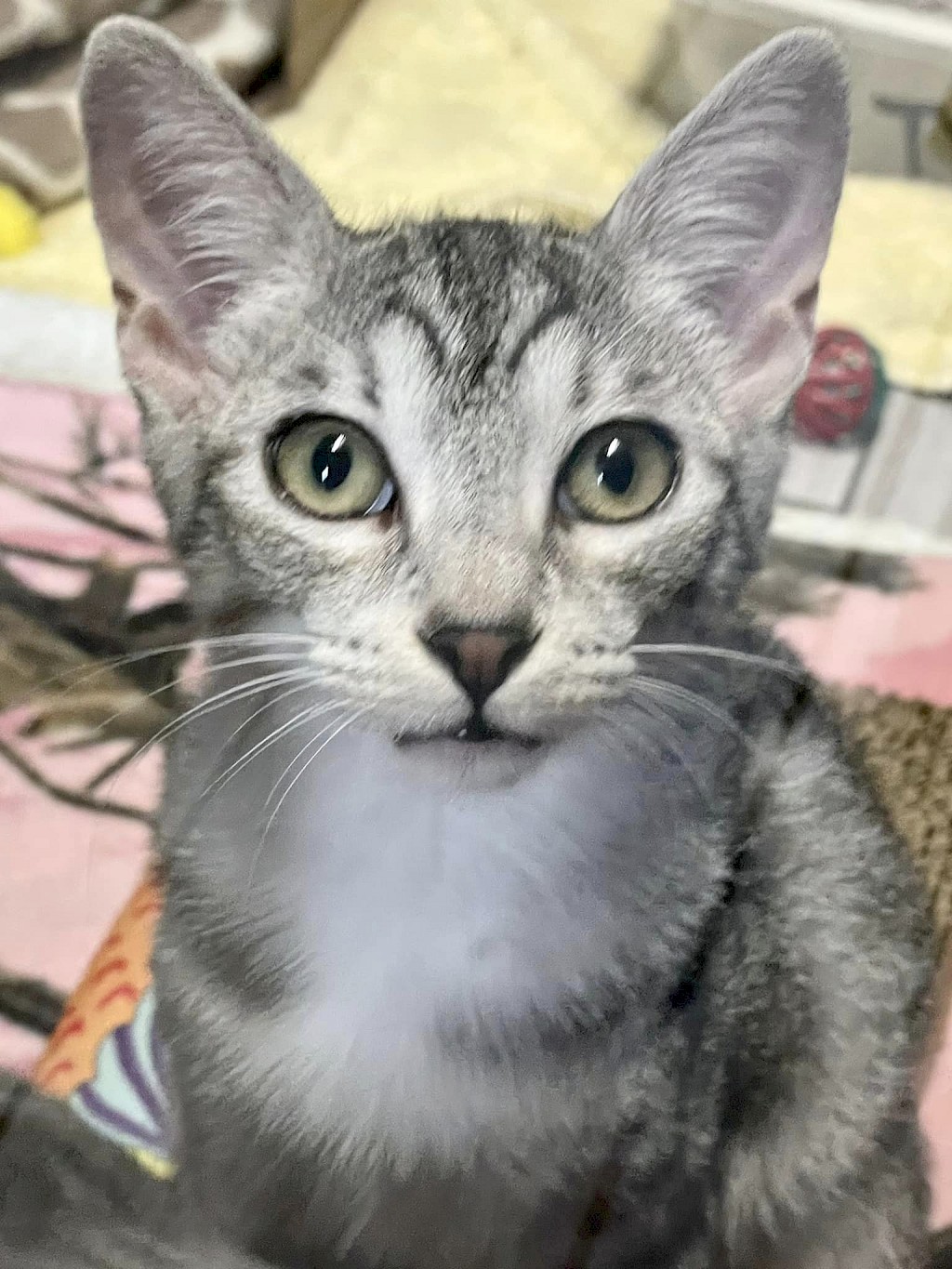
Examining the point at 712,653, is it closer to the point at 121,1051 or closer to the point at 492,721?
the point at 492,721

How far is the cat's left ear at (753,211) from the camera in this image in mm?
505

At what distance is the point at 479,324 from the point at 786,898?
354mm

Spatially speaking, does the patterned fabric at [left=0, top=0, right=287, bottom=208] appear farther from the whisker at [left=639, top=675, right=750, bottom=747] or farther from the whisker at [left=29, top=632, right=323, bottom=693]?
the whisker at [left=639, top=675, right=750, bottom=747]

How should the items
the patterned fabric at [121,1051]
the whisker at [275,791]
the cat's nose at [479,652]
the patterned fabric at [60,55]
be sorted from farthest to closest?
the patterned fabric at [60,55] < the patterned fabric at [121,1051] < the whisker at [275,791] < the cat's nose at [479,652]

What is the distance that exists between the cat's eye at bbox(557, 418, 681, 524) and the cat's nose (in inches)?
3.2

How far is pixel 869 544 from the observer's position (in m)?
0.96

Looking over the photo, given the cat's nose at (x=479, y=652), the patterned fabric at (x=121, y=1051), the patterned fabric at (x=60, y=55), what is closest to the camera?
the cat's nose at (x=479, y=652)

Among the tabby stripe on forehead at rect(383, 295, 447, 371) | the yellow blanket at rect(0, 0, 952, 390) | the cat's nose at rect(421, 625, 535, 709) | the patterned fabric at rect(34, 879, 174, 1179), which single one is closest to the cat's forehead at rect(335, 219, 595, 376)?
the tabby stripe on forehead at rect(383, 295, 447, 371)

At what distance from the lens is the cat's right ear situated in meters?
0.49

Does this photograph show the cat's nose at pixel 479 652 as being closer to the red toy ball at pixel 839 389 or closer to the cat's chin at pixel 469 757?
the cat's chin at pixel 469 757

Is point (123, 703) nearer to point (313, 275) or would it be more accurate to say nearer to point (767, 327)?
point (313, 275)

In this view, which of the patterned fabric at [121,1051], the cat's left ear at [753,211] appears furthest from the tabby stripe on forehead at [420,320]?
the patterned fabric at [121,1051]

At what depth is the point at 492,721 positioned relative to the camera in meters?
0.46

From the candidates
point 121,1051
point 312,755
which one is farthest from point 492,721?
point 121,1051
